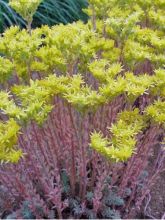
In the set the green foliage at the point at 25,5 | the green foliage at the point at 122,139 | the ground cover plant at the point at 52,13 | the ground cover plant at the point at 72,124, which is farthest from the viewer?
the ground cover plant at the point at 52,13

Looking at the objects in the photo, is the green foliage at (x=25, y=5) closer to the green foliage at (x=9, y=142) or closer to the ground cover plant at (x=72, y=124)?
the ground cover plant at (x=72, y=124)

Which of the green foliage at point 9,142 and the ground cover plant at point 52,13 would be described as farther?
the ground cover plant at point 52,13

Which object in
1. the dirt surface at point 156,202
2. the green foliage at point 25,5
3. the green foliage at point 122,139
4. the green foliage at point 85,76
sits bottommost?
the dirt surface at point 156,202

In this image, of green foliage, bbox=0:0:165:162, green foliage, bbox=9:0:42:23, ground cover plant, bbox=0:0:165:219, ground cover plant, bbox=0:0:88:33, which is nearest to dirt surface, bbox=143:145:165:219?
ground cover plant, bbox=0:0:165:219

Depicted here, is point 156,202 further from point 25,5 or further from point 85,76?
point 25,5

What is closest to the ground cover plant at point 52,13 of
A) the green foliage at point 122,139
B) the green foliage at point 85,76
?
the green foliage at point 85,76

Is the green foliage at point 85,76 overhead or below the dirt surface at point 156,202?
overhead

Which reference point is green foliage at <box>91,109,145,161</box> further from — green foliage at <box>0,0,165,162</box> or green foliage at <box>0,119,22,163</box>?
green foliage at <box>0,119,22,163</box>

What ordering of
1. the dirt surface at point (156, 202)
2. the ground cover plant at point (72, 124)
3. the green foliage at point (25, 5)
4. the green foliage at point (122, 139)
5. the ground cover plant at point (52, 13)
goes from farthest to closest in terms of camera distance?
1. the ground cover plant at point (52, 13)
2. the dirt surface at point (156, 202)
3. the green foliage at point (25, 5)
4. the ground cover plant at point (72, 124)
5. the green foliage at point (122, 139)
